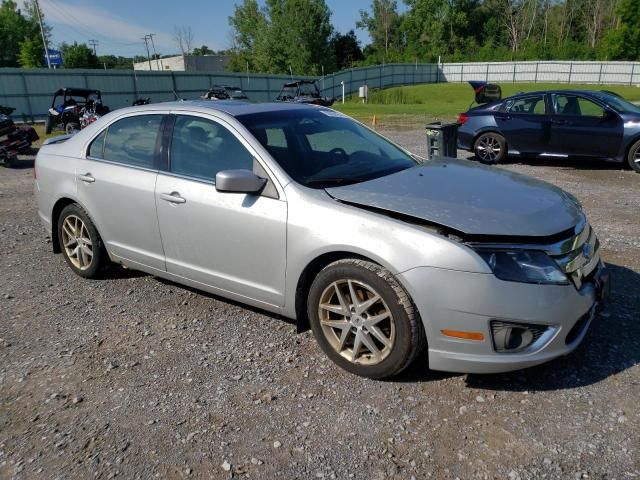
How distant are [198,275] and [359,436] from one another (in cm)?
178

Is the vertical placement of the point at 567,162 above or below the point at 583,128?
below

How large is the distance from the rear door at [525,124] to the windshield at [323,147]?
277 inches

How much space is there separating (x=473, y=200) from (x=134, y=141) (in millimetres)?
2797

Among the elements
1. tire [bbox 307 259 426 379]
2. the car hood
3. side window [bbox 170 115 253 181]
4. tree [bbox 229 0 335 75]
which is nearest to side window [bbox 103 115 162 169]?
side window [bbox 170 115 253 181]

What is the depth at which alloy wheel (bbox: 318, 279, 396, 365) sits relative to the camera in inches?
119

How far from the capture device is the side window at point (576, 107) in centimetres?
977

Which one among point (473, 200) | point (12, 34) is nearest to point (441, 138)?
point (473, 200)

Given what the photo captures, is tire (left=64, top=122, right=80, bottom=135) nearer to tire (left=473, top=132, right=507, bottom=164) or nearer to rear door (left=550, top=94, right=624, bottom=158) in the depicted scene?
tire (left=473, top=132, right=507, bottom=164)

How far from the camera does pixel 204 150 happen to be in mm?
3850

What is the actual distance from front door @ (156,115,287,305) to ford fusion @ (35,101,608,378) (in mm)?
10

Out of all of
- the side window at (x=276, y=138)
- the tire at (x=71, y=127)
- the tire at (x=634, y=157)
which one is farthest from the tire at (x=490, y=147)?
the tire at (x=71, y=127)

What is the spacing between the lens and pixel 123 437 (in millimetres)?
2738

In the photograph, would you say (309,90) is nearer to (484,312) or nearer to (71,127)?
(71,127)

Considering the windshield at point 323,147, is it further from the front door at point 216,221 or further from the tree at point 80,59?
the tree at point 80,59
